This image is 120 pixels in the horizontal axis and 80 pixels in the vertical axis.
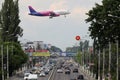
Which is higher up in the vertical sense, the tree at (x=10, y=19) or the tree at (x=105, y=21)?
the tree at (x=10, y=19)

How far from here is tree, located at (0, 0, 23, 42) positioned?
464 ft

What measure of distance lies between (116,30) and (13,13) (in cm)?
8509

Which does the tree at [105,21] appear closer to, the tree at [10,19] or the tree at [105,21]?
the tree at [105,21]

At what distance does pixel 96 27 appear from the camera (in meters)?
62.0

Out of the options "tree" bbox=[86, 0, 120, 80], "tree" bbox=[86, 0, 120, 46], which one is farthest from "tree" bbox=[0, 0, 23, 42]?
"tree" bbox=[86, 0, 120, 46]

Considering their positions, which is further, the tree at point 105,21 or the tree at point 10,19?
the tree at point 10,19

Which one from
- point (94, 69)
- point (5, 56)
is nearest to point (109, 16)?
point (94, 69)

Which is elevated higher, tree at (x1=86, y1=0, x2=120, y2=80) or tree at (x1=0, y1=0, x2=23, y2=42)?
tree at (x1=0, y1=0, x2=23, y2=42)

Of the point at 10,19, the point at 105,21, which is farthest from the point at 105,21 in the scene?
the point at 10,19

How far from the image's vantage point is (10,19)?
467ft

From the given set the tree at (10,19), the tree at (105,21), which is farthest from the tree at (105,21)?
the tree at (10,19)

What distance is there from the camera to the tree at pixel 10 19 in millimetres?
141500

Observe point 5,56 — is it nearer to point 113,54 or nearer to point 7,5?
point 7,5

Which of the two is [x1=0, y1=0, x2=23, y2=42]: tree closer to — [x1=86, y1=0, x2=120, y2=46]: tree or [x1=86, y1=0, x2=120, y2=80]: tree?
Result: [x1=86, y1=0, x2=120, y2=80]: tree
